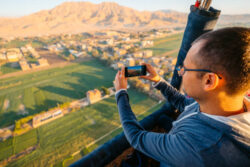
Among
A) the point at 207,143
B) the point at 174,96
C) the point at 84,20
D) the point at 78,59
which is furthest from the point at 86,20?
the point at 207,143

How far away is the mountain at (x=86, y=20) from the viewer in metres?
56.4

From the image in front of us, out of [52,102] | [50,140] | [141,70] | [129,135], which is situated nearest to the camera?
[129,135]

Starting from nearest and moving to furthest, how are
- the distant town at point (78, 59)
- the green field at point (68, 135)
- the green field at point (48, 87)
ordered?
the green field at point (68, 135), the distant town at point (78, 59), the green field at point (48, 87)

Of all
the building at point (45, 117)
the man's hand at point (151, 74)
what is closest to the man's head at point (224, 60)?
the man's hand at point (151, 74)

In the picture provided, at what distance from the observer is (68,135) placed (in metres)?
8.98

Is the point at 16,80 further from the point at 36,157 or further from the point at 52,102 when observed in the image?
the point at 36,157

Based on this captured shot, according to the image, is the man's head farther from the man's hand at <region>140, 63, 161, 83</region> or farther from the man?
the man's hand at <region>140, 63, 161, 83</region>

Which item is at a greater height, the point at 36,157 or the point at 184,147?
the point at 184,147

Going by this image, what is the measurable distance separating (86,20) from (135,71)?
82.8 metres

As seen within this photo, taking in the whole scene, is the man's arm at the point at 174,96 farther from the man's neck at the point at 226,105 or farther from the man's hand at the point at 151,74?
the man's neck at the point at 226,105

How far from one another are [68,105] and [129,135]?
12161 mm

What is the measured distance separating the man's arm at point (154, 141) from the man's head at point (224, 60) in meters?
0.30

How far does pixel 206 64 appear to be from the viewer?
0.58m

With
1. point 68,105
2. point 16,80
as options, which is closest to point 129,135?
point 68,105
